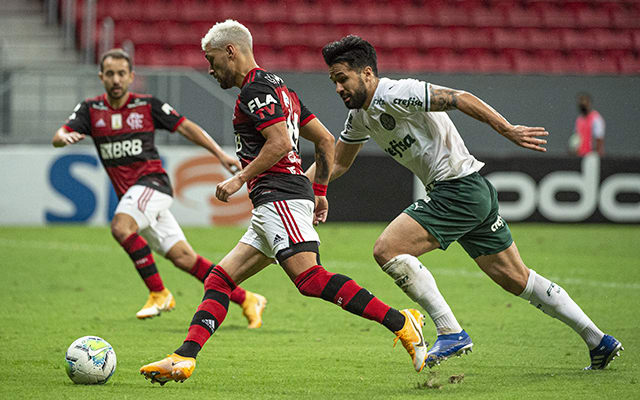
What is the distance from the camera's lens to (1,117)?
51.1 feet

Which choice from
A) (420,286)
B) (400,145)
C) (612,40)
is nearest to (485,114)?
(400,145)

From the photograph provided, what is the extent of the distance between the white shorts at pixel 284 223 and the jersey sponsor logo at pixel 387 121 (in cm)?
62

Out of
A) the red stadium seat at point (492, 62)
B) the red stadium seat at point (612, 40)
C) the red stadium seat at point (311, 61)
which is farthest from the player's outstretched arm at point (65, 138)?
the red stadium seat at point (612, 40)

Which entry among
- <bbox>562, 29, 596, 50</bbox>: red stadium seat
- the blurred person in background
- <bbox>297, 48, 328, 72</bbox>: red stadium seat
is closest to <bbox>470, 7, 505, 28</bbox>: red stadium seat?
<bbox>562, 29, 596, 50</bbox>: red stadium seat

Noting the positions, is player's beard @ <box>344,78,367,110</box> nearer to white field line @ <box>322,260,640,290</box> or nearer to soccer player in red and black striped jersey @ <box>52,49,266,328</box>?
soccer player in red and black striped jersey @ <box>52,49,266,328</box>

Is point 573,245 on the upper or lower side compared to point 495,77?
lower

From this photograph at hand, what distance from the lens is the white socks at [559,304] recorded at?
18.4 ft

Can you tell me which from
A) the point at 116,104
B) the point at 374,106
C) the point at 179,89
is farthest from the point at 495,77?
the point at 374,106

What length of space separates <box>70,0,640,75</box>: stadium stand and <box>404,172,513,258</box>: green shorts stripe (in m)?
13.0

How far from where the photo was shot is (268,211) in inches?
205

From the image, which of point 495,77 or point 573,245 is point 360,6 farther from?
point 573,245

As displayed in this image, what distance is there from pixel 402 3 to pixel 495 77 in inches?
179

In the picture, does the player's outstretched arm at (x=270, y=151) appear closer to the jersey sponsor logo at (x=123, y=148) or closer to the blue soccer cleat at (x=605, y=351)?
the blue soccer cleat at (x=605, y=351)

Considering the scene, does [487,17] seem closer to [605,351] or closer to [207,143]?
[207,143]
